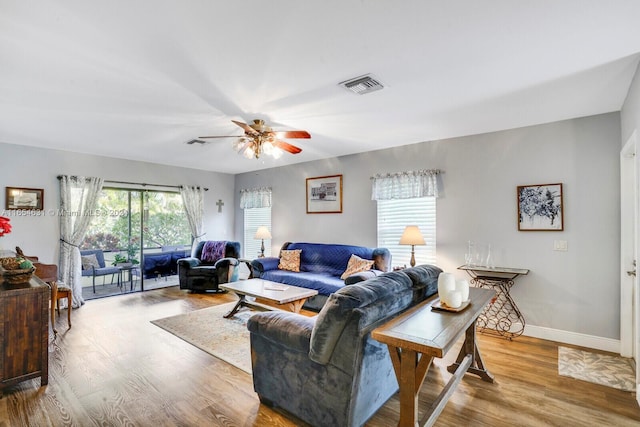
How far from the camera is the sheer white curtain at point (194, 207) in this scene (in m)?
6.68

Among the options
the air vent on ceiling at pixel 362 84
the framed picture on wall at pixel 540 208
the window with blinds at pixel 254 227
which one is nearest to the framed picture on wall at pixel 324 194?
the window with blinds at pixel 254 227

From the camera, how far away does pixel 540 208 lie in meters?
3.78

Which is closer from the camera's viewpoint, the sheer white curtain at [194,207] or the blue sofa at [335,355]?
the blue sofa at [335,355]

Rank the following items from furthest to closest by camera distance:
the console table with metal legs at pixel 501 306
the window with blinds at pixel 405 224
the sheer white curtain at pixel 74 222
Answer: the sheer white curtain at pixel 74 222
the window with blinds at pixel 405 224
the console table with metal legs at pixel 501 306

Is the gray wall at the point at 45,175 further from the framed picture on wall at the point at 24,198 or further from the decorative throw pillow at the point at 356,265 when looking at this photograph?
the decorative throw pillow at the point at 356,265

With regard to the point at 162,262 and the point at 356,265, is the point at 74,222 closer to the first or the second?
the point at 162,262

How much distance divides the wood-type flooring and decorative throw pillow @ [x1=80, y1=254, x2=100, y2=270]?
7.30ft

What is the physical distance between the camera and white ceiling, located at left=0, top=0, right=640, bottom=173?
1.80 m

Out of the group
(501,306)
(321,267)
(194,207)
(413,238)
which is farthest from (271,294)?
(194,207)

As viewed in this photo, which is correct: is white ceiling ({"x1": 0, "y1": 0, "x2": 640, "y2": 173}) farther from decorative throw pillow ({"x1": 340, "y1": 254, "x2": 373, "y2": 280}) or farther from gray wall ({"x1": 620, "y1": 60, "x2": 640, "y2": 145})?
decorative throw pillow ({"x1": 340, "y1": 254, "x2": 373, "y2": 280})

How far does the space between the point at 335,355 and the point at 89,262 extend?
544cm

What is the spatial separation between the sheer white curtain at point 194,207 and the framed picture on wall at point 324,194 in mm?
2461

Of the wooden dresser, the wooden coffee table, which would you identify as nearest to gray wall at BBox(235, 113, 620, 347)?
the wooden coffee table

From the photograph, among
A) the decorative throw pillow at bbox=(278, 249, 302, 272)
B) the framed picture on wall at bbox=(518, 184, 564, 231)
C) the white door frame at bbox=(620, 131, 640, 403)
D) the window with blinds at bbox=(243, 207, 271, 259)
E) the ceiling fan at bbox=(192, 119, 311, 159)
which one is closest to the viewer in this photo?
the white door frame at bbox=(620, 131, 640, 403)
